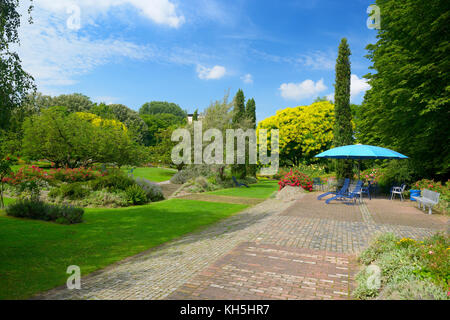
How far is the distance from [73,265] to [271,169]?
3455 cm

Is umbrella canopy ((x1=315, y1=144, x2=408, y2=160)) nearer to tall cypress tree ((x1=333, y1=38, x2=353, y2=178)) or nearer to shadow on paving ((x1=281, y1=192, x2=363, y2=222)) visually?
shadow on paving ((x1=281, y1=192, x2=363, y2=222))

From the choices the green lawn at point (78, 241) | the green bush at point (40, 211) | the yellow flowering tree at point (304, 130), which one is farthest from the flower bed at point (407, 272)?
the yellow flowering tree at point (304, 130)

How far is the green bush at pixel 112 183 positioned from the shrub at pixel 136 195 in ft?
2.13

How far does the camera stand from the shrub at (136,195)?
1363cm

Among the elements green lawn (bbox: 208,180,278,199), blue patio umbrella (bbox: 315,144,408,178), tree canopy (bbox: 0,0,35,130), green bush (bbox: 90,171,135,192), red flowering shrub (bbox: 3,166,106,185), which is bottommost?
green lawn (bbox: 208,180,278,199)

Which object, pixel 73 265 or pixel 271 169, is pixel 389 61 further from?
pixel 271 169

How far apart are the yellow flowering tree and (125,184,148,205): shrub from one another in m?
24.5

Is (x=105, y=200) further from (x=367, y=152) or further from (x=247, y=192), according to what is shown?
(x=367, y=152)

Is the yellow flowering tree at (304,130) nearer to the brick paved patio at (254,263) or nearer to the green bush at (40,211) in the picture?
the brick paved patio at (254,263)

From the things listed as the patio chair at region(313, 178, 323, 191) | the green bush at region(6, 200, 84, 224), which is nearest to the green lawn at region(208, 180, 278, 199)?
the patio chair at region(313, 178, 323, 191)

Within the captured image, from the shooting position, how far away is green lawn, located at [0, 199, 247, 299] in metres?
4.75

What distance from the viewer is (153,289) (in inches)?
164

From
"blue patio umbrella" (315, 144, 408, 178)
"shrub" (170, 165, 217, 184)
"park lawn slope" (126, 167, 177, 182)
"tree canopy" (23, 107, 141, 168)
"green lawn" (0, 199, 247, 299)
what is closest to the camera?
"green lawn" (0, 199, 247, 299)
